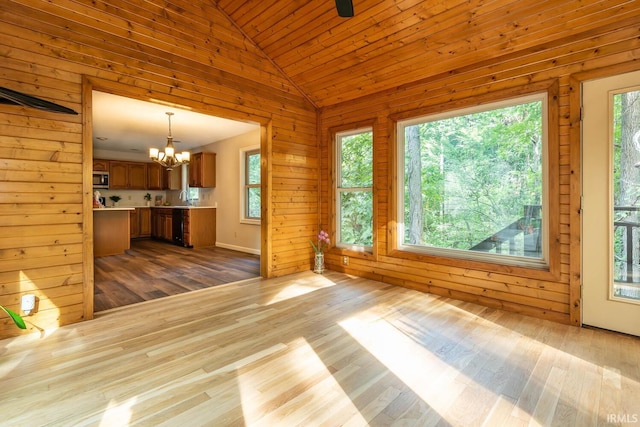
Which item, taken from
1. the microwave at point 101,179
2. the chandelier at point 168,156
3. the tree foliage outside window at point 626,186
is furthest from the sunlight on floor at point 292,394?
the microwave at point 101,179

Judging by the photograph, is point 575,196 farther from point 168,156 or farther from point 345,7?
point 168,156

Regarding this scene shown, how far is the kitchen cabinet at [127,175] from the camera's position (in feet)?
28.8

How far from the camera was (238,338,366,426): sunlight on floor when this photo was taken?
159 centimetres

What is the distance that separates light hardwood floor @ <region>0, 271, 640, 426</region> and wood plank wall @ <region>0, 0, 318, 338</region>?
0.49 m

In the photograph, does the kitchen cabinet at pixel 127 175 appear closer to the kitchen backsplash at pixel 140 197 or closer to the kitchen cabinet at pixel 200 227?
the kitchen backsplash at pixel 140 197

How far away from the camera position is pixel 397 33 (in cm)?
333

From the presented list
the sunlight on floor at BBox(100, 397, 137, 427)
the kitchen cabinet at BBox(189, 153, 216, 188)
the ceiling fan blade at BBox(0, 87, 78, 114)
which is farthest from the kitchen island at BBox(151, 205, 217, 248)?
the sunlight on floor at BBox(100, 397, 137, 427)

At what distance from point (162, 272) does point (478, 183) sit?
15.2 ft

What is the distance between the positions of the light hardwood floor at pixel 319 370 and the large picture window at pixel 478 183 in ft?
2.63

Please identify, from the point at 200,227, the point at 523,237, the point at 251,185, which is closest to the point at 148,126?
the point at 251,185

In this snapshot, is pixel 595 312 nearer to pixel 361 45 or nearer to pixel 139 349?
pixel 361 45

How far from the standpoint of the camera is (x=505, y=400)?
5.68 ft

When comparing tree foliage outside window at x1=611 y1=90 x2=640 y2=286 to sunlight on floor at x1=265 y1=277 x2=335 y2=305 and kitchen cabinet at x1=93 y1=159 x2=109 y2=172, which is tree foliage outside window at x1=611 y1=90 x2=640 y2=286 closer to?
sunlight on floor at x1=265 y1=277 x2=335 y2=305

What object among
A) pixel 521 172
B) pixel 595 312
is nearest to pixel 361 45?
pixel 521 172
